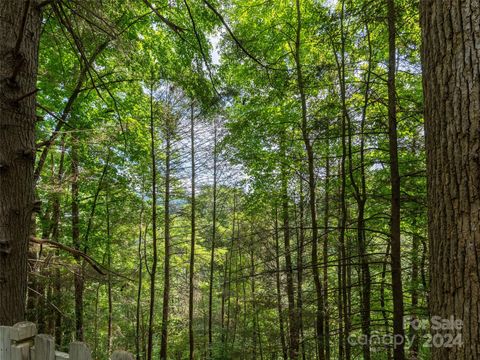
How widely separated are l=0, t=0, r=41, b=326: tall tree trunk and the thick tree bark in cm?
205

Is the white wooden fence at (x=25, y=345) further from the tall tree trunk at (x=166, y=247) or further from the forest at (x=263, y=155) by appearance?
the tall tree trunk at (x=166, y=247)

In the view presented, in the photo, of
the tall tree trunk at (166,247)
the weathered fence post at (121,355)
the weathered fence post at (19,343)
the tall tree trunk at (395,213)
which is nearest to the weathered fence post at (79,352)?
the weathered fence post at (121,355)

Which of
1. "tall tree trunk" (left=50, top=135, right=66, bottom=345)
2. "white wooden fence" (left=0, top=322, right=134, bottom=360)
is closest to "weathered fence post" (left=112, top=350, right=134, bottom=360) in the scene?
"white wooden fence" (left=0, top=322, right=134, bottom=360)

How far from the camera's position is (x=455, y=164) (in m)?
1.08

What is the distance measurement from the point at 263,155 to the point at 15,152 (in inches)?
237

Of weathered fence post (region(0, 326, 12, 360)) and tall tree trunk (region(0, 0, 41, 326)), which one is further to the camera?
tall tree trunk (region(0, 0, 41, 326))

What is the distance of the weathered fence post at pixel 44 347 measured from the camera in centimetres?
143

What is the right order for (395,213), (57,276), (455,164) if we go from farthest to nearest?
1. (57,276)
2. (395,213)
3. (455,164)

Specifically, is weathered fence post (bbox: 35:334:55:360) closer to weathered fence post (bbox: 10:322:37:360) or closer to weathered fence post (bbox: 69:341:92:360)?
weathered fence post (bbox: 10:322:37:360)

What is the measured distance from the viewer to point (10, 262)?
1.74 meters

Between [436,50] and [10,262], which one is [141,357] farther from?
[436,50]

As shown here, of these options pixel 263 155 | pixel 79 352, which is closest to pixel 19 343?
pixel 79 352

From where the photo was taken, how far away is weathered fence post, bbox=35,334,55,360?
4.69 ft

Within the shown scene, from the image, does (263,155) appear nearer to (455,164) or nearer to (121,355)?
(455,164)
